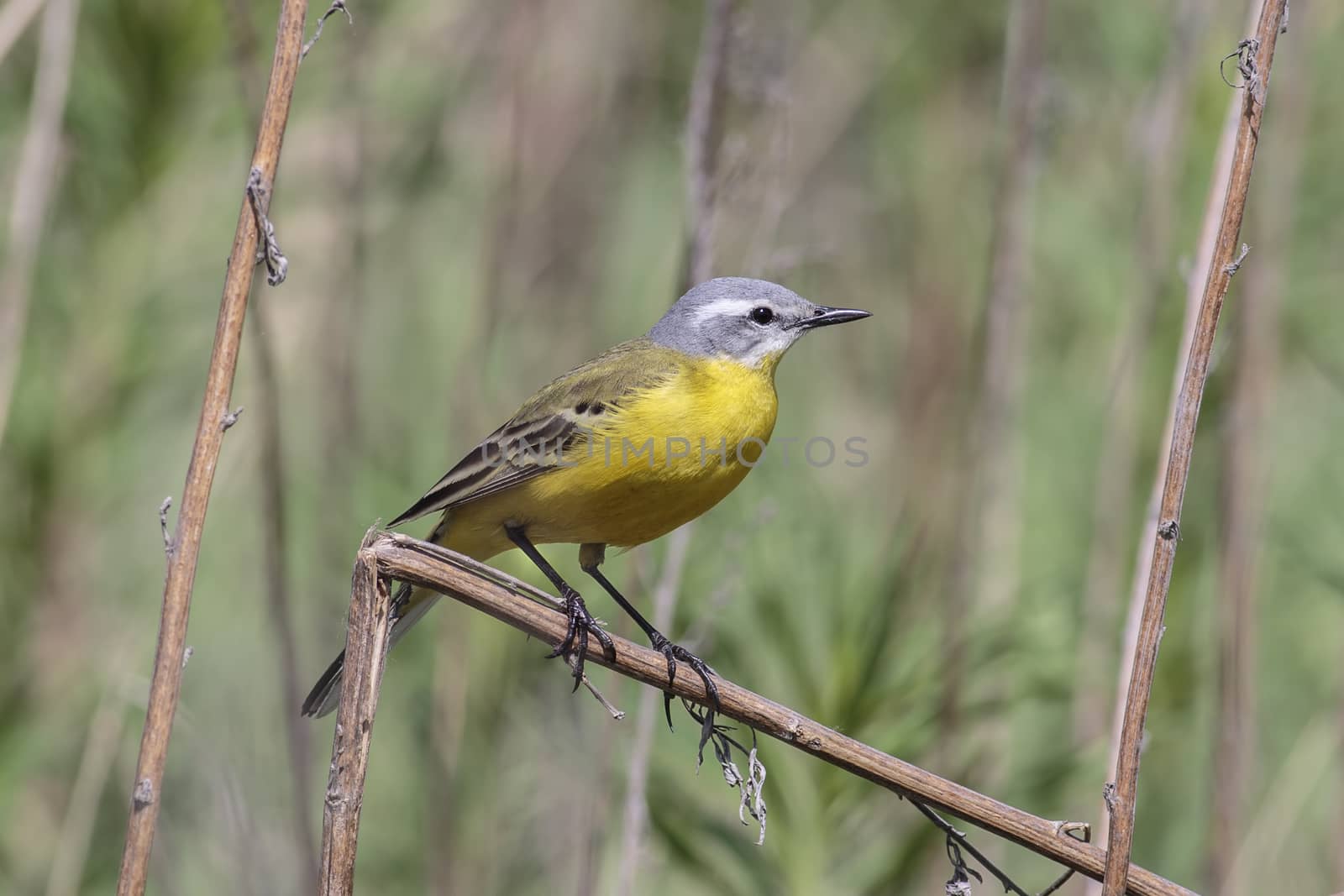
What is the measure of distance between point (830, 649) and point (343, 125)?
7.73 ft

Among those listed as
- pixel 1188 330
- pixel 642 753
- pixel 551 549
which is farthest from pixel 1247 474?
pixel 551 549

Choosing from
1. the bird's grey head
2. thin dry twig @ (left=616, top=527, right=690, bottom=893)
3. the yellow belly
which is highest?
the bird's grey head

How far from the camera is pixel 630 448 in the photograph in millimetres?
3223

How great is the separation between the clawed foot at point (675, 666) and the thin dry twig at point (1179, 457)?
0.76 m

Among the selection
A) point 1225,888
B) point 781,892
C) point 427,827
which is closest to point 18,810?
point 427,827

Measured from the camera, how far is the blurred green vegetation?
3436 mm

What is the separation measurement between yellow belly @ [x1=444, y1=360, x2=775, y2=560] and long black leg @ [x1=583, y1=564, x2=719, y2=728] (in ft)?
0.75

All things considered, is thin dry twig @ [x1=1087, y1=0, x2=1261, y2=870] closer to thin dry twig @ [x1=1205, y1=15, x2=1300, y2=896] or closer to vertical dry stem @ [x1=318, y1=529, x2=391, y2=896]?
thin dry twig @ [x1=1205, y1=15, x2=1300, y2=896]

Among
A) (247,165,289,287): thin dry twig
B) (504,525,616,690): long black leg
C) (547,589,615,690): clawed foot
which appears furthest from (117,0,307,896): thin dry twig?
(547,589,615,690): clawed foot

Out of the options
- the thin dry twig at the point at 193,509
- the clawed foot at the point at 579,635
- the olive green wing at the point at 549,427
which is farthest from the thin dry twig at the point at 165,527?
the olive green wing at the point at 549,427

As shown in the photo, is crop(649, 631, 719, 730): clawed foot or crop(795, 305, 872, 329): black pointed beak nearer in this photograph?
crop(649, 631, 719, 730): clawed foot

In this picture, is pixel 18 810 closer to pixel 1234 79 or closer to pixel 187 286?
pixel 187 286

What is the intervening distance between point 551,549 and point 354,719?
195 centimetres

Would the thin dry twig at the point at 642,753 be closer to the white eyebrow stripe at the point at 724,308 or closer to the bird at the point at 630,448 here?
the bird at the point at 630,448
